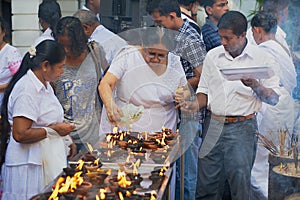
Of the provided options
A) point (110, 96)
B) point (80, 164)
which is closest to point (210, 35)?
point (110, 96)

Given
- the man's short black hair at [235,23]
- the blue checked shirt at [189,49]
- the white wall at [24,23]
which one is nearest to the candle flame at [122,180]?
the blue checked shirt at [189,49]

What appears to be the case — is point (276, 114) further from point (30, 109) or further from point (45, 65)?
point (30, 109)

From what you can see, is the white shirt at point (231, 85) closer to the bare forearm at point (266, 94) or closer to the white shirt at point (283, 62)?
the bare forearm at point (266, 94)

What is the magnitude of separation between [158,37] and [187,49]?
637mm

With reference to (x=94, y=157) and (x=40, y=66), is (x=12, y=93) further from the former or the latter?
(x=94, y=157)

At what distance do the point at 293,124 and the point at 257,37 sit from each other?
108 cm

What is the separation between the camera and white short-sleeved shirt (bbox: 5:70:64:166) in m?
4.07

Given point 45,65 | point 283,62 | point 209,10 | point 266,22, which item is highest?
point 209,10

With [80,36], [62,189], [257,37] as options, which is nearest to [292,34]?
[257,37]

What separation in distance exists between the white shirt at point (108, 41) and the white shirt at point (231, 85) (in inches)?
40.5

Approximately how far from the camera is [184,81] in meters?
5.29

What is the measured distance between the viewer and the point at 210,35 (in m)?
6.04

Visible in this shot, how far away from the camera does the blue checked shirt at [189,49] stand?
5.45 m

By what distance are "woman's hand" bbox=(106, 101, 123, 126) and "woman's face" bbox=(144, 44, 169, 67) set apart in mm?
531
